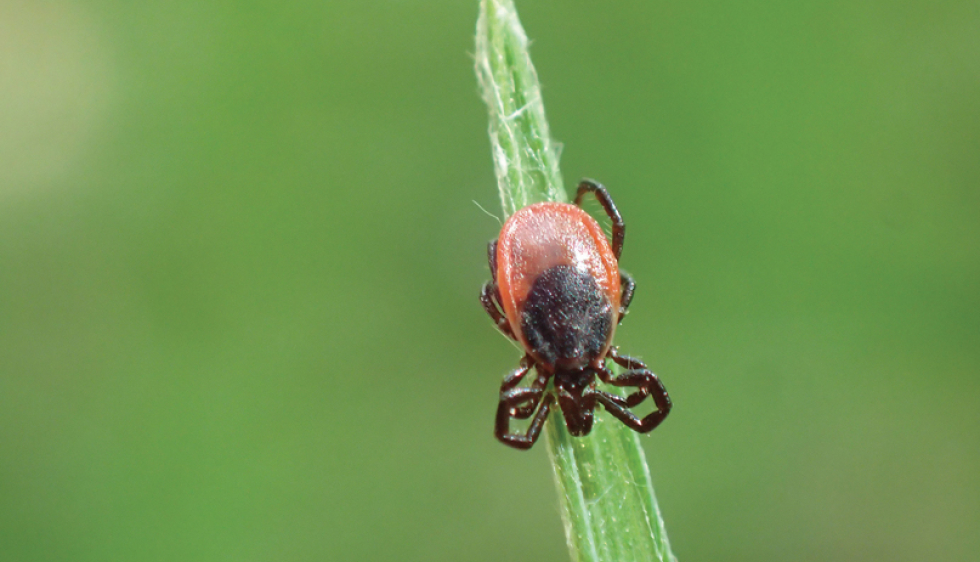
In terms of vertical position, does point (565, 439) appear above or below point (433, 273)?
below

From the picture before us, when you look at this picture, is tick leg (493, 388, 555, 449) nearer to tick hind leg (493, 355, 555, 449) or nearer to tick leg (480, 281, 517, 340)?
tick hind leg (493, 355, 555, 449)

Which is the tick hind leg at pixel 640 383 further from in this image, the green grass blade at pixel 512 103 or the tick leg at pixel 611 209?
the green grass blade at pixel 512 103

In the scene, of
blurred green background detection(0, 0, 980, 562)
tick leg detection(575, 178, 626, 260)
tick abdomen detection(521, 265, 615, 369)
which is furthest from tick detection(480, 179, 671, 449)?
blurred green background detection(0, 0, 980, 562)

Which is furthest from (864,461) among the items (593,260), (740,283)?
(593,260)

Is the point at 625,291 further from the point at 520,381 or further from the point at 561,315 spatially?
the point at 520,381

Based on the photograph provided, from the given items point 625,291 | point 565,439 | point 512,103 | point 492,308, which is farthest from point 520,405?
point 512,103
